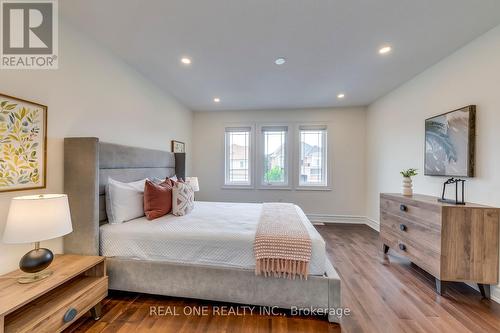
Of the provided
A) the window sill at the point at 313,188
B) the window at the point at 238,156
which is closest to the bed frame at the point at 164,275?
the window sill at the point at 313,188

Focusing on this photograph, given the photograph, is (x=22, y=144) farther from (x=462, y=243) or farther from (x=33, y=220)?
(x=462, y=243)

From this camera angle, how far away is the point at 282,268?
5.35 ft

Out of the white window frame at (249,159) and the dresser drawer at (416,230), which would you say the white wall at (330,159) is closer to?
the white window frame at (249,159)

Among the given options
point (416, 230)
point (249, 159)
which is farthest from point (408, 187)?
point (249, 159)

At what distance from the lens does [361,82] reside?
10.3 ft

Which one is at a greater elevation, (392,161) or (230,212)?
(392,161)

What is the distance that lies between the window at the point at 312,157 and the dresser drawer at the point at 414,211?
1.74 m

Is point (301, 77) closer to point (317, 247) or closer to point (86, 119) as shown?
point (317, 247)

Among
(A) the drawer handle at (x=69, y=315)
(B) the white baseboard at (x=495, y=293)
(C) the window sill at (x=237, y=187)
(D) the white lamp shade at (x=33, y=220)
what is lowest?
→ (B) the white baseboard at (x=495, y=293)

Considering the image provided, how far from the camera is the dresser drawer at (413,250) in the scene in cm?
200

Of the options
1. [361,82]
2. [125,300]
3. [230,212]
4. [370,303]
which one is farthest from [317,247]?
[361,82]

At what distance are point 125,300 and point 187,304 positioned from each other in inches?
23.0

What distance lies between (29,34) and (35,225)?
155cm

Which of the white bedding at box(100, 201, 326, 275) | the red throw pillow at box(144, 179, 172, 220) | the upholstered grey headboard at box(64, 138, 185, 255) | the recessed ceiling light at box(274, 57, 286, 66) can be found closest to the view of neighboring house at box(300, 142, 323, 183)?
the recessed ceiling light at box(274, 57, 286, 66)
